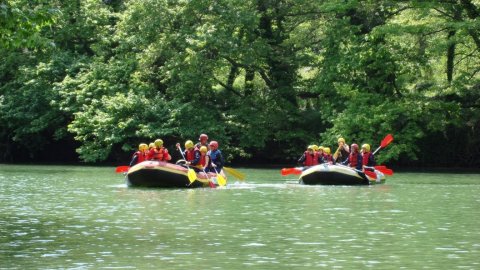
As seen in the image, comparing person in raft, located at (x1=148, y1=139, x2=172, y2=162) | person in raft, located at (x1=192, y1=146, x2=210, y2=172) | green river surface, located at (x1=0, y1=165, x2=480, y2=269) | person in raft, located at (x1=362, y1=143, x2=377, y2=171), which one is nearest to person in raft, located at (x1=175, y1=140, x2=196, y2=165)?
person in raft, located at (x1=192, y1=146, x2=210, y2=172)

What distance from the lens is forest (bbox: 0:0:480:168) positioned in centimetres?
4122

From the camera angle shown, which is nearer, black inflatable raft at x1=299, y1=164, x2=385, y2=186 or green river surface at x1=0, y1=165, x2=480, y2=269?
green river surface at x1=0, y1=165, x2=480, y2=269

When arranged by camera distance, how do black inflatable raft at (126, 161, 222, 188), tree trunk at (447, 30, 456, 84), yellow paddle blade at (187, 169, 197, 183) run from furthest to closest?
1. tree trunk at (447, 30, 456, 84)
2. yellow paddle blade at (187, 169, 197, 183)
3. black inflatable raft at (126, 161, 222, 188)

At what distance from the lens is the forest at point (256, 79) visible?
1623 inches

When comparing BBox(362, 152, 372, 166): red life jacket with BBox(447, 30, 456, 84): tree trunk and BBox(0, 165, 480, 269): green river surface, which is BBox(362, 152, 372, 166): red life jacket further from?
BBox(447, 30, 456, 84): tree trunk

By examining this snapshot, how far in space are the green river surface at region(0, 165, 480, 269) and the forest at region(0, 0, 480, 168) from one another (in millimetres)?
13471

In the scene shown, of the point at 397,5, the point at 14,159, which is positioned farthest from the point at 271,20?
the point at 14,159

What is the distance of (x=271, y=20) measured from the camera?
4731 centimetres

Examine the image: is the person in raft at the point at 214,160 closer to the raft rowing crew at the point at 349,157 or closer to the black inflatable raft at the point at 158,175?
the black inflatable raft at the point at 158,175

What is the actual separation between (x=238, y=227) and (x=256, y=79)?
104 ft

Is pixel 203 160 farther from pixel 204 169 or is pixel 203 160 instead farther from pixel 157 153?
pixel 157 153

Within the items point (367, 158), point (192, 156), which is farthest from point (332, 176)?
point (192, 156)

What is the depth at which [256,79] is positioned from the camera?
48562mm

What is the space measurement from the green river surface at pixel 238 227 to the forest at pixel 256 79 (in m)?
13.5
